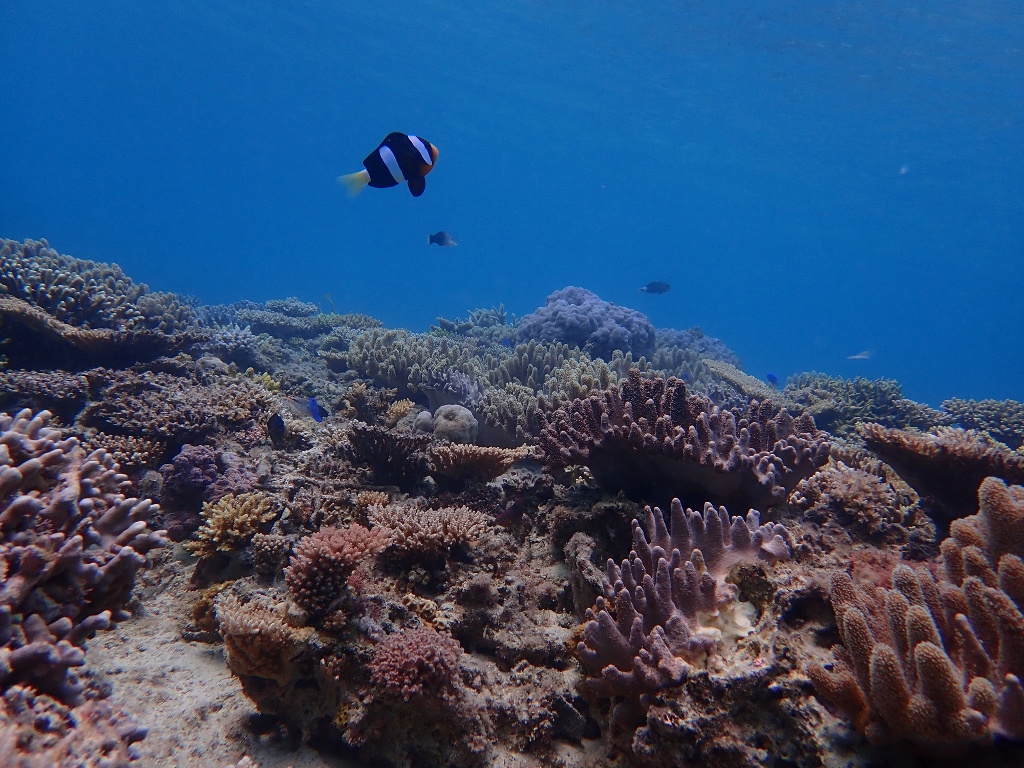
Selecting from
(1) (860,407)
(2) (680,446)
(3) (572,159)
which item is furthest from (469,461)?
(3) (572,159)

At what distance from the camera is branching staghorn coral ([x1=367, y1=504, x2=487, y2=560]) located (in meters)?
3.49

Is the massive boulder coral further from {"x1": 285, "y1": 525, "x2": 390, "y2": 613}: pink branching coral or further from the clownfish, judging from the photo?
the clownfish

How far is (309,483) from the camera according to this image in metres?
4.63

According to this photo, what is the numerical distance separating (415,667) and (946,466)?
4324 millimetres

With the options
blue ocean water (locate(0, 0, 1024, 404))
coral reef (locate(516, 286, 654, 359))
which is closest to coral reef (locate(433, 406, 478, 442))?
coral reef (locate(516, 286, 654, 359))

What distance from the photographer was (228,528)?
401 cm

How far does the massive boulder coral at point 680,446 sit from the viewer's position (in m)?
3.48

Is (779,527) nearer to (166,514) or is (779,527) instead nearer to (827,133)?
(166,514)

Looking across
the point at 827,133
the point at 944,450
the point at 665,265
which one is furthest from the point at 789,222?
the point at 944,450

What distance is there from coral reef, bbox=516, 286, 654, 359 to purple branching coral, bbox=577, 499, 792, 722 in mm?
9549

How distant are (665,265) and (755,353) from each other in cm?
5902

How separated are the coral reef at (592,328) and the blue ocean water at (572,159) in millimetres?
27978

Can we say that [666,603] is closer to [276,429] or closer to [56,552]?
[56,552]

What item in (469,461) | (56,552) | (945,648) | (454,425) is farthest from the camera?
(454,425)
